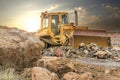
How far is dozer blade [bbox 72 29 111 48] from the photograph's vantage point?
2280 centimetres

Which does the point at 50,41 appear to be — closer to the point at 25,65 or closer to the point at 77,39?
the point at 77,39

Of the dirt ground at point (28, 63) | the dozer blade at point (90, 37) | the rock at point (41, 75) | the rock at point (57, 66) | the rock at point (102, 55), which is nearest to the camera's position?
the rock at point (41, 75)

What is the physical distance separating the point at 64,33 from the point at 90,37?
2.37 m

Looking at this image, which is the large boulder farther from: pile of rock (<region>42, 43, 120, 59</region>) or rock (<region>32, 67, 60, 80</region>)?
rock (<region>32, 67, 60, 80</region>)

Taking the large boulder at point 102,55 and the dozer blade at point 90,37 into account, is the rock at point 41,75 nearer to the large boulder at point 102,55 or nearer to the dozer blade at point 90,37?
the large boulder at point 102,55

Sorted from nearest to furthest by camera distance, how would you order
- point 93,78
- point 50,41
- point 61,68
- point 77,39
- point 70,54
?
point 93,78 → point 61,68 → point 70,54 → point 77,39 → point 50,41

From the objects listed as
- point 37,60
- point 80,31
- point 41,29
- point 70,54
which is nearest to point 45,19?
point 41,29

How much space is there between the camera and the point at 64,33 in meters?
25.1

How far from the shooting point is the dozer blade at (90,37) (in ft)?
74.8

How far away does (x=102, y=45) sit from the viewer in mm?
24031

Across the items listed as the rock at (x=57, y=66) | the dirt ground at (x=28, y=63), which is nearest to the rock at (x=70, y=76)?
the dirt ground at (x=28, y=63)

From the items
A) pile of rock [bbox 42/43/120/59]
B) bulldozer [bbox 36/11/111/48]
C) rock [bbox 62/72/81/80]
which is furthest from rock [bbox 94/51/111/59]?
rock [bbox 62/72/81/80]

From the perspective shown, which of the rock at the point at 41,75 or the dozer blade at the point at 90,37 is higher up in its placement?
the dozer blade at the point at 90,37

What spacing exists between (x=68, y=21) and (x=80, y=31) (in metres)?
2.74
